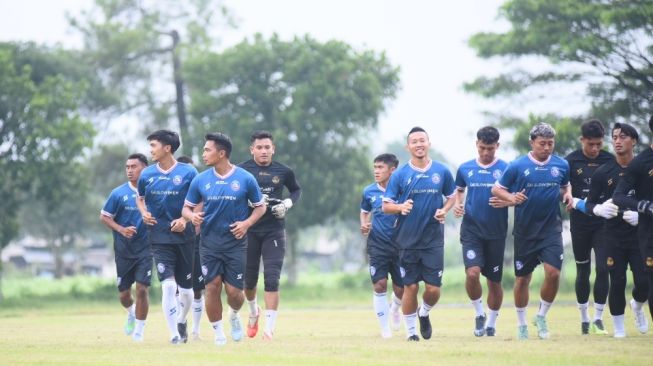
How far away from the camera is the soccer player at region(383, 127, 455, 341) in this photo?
17.1 m

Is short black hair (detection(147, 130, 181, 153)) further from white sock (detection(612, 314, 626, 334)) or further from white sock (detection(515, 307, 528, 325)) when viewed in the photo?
white sock (detection(612, 314, 626, 334))

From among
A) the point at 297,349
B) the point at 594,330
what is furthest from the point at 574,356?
the point at 594,330

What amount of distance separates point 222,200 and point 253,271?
373cm

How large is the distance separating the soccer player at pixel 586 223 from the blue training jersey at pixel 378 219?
3.04m

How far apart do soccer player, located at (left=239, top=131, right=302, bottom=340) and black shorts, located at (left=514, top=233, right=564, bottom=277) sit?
391cm

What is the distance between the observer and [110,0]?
61.4m

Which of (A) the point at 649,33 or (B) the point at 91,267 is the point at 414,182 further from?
(B) the point at 91,267

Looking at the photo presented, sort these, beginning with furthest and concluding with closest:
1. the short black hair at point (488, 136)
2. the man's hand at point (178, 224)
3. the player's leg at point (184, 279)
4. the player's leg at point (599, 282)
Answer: the short black hair at point (488, 136), the player's leg at point (184, 279), the player's leg at point (599, 282), the man's hand at point (178, 224)

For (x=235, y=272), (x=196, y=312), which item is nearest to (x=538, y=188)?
(x=235, y=272)

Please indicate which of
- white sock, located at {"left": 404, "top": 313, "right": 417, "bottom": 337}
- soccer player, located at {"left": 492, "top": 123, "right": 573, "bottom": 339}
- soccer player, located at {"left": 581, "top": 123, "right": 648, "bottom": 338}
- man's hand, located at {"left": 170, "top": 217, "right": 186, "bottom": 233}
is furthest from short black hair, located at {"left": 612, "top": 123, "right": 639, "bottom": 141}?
man's hand, located at {"left": 170, "top": 217, "right": 186, "bottom": 233}

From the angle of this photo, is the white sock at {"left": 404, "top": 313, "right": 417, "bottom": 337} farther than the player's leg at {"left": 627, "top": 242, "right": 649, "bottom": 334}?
Yes

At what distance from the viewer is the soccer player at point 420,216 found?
1709 centimetres

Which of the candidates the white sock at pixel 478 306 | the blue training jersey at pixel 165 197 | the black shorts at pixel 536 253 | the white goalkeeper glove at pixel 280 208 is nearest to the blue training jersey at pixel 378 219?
the white goalkeeper glove at pixel 280 208

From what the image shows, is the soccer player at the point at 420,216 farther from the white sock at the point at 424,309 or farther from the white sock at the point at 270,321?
the white sock at the point at 270,321
